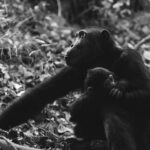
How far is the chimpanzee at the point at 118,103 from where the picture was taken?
22.4ft

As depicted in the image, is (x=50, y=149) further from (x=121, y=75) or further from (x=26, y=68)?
(x=26, y=68)

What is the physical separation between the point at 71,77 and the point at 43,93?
19.0 inches

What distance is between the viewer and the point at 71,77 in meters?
7.84

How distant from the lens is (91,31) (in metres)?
8.08

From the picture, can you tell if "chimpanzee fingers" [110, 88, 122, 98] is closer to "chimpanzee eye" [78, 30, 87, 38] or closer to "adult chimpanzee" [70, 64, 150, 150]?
"adult chimpanzee" [70, 64, 150, 150]

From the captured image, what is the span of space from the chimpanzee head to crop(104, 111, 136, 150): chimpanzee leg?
1.26m

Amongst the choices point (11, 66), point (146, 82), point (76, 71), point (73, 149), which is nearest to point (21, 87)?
point (11, 66)

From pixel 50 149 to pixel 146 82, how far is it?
1687 mm

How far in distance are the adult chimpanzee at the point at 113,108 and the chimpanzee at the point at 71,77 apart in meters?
0.46

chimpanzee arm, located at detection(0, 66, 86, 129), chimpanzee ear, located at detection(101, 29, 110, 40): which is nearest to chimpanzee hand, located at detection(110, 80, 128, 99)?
chimpanzee arm, located at detection(0, 66, 86, 129)

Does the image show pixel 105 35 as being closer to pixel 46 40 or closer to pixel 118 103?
pixel 118 103

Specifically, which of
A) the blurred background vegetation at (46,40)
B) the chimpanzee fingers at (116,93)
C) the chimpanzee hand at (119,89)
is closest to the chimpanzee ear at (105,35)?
the chimpanzee hand at (119,89)

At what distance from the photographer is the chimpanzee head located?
771 cm

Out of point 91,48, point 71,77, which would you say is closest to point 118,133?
point 71,77
